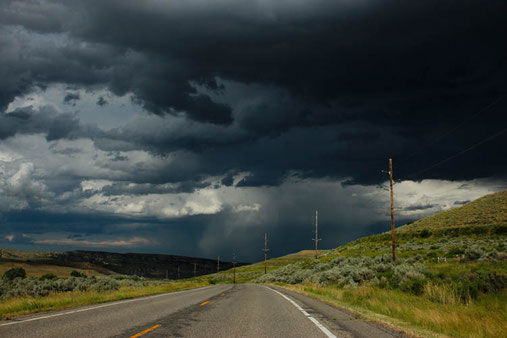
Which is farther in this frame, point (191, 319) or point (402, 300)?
point (402, 300)

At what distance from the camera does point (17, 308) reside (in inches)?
579

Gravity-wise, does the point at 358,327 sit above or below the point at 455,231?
below

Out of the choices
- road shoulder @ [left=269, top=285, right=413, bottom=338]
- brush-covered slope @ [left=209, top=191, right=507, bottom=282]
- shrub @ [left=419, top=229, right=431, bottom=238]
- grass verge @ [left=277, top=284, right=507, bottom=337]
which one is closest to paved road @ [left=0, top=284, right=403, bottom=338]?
road shoulder @ [left=269, top=285, right=413, bottom=338]

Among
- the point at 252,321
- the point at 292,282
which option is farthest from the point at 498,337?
the point at 292,282

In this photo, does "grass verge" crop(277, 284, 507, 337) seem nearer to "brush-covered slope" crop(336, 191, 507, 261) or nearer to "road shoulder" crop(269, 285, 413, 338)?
"road shoulder" crop(269, 285, 413, 338)

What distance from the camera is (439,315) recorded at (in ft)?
39.2

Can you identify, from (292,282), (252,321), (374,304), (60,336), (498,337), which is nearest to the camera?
(60,336)

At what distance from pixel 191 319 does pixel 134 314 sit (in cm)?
251

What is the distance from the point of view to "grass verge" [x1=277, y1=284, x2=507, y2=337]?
10164 mm

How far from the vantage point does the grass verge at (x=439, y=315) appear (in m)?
10.2

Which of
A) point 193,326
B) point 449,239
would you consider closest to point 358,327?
point 193,326

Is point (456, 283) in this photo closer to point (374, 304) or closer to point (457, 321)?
point (374, 304)

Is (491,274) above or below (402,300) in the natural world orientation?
above

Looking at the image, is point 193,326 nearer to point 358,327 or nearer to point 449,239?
point 358,327
